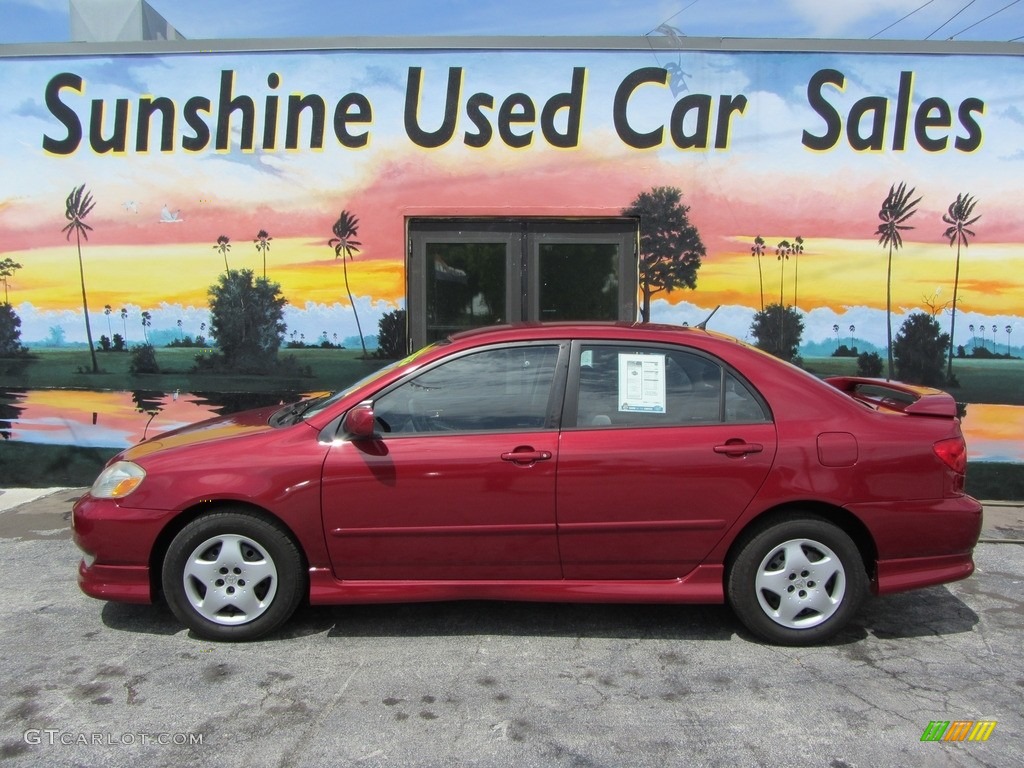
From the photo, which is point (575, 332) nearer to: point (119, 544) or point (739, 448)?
point (739, 448)

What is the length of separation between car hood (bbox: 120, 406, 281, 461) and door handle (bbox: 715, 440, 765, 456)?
227 cm

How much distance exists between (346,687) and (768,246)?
5288 mm

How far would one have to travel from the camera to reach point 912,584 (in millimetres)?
4168

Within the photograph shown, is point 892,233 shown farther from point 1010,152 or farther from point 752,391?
point 752,391

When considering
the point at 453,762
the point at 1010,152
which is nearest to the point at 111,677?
the point at 453,762

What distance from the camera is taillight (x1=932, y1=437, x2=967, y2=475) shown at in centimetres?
412

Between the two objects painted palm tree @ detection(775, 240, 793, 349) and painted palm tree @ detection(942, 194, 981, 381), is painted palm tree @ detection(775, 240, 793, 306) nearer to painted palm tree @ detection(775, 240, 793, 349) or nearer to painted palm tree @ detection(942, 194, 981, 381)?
painted palm tree @ detection(775, 240, 793, 349)

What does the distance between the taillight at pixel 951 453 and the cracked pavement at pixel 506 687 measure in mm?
937

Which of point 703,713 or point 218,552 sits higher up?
point 218,552

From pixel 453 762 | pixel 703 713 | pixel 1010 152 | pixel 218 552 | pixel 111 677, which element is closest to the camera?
pixel 453 762

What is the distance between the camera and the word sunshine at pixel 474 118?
7121 mm

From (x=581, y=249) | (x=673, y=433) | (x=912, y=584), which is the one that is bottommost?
(x=912, y=584)

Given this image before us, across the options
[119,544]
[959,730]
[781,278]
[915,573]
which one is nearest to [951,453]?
[915,573]

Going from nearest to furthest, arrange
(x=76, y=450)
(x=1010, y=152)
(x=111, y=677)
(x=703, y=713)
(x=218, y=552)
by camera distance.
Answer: (x=703, y=713), (x=111, y=677), (x=218, y=552), (x=1010, y=152), (x=76, y=450)
